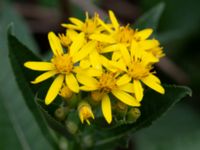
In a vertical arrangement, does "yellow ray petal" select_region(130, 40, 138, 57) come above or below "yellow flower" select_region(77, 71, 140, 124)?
above

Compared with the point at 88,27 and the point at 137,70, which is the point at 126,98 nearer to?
the point at 137,70

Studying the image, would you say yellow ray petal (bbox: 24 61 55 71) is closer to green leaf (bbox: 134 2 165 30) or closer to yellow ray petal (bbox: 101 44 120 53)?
yellow ray petal (bbox: 101 44 120 53)

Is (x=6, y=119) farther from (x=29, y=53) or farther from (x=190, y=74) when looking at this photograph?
(x=190, y=74)

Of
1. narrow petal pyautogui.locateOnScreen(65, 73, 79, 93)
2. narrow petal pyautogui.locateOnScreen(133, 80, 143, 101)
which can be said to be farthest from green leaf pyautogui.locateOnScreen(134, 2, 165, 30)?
narrow petal pyautogui.locateOnScreen(65, 73, 79, 93)

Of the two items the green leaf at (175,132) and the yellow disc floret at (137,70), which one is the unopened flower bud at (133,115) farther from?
the green leaf at (175,132)

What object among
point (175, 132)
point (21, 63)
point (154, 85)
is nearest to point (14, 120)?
point (21, 63)

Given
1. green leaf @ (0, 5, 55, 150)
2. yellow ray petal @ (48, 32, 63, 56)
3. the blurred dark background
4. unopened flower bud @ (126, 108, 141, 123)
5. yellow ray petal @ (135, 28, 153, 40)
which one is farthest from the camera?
the blurred dark background

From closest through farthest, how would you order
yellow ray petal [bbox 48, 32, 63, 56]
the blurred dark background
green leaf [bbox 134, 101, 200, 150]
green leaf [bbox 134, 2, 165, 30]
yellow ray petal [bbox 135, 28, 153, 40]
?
1. yellow ray petal [bbox 48, 32, 63, 56]
2. yellow ray petal [bbox 135, 28, 153, 40]
3. green leaf [bbox 134, 2, 165, 30]
4. green leaf [bbox 134, 101, 200, 150]
5. the blurred dark background

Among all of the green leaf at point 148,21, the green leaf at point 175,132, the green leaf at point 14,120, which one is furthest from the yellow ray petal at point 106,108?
the green leaf at point 175,132

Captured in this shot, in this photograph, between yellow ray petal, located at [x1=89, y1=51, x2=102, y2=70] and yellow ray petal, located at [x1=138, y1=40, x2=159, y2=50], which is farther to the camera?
yellow ray petal, located at [x1=138, y1=40, x2=159, y2=50]

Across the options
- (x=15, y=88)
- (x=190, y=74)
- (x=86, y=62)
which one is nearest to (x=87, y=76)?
(x=86, y=62)

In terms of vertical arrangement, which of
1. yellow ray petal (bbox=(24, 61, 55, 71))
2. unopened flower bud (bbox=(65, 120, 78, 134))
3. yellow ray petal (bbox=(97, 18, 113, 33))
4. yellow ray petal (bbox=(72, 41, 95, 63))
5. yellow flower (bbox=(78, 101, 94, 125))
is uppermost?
yellow ray petal (bbox=(97, 18, 113, 33))
